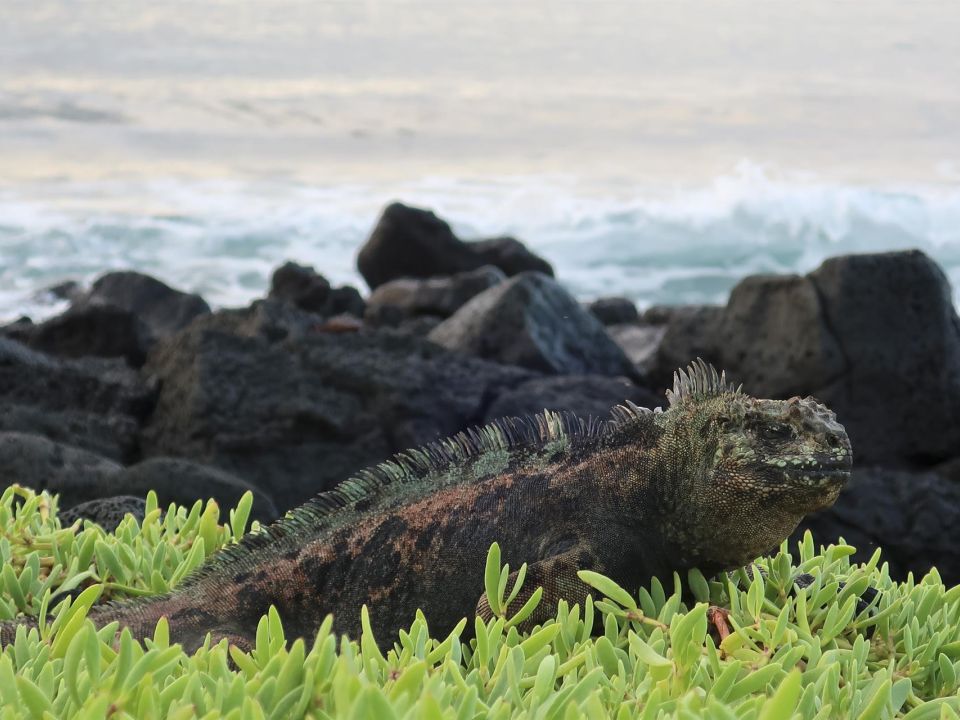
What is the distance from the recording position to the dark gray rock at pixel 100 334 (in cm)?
1123

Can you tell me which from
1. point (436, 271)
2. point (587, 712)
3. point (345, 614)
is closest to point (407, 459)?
point (345, 614)

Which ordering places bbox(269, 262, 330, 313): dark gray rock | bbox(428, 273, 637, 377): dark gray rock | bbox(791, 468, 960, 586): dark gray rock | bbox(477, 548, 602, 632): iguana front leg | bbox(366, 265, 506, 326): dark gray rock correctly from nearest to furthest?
1. bbox(477, 548, 602, 632): iguana front leg
2. bbox(791, 468, 960, 586): dark gray rock
3. bbox(428, 273, 637, 377): dark gray rock
4. bbox(366, 265, 506, 326): dark gray rock
5. bbox(269, 262, 330, 313): dark gray rock

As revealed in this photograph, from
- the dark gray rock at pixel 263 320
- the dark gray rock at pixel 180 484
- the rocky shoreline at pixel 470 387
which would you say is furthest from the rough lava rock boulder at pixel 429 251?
the dark gray rock at pixel 180 484

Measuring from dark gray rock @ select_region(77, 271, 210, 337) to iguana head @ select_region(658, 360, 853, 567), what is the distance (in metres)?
12.1

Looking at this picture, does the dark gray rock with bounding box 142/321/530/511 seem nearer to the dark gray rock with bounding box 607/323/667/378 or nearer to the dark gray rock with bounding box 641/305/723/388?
the dark gray rock with bounding box 641/305/723/388

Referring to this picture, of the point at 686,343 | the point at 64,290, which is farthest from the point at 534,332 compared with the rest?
the point at 64,290

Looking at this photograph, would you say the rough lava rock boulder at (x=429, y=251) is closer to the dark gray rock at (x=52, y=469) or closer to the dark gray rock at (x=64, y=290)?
the dark gray rock at (x=64, y=290)

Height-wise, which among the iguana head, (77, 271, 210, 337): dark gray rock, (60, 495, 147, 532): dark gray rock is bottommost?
(77, 271, 210, 337): dark gray rock

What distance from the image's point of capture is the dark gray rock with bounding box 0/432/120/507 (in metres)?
5.56

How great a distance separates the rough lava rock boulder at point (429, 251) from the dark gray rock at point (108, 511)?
13.5 metres

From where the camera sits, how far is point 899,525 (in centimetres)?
697

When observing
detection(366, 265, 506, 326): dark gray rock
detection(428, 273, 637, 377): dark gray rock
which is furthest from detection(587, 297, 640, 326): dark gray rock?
detection(428, 273, 637, 377): dark gray rock

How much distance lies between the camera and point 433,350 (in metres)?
8.34

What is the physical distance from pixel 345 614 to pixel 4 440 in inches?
120
